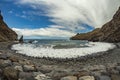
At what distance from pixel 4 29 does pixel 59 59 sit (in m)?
80.7

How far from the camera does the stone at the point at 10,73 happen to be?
12.9 metres

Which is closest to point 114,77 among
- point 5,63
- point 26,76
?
point 26,76

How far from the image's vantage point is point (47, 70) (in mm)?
14305

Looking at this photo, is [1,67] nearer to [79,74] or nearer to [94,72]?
[79,74]

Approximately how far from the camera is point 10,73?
13031 millimetres

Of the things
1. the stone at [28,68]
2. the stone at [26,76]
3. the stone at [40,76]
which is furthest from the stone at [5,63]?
the stone at [40,76]

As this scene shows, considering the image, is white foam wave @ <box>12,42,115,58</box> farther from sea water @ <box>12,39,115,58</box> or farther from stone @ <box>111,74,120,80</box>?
stone @ <box>111,74,120,80</box>

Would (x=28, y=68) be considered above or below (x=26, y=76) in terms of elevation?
above

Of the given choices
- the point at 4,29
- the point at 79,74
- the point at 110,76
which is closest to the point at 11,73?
the point at 79,74

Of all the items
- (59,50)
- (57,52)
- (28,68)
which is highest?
(59,50)

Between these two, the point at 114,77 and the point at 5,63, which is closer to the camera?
the point at 114,77

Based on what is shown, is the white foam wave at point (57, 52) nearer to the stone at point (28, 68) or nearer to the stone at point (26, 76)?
the stone at point (28, 68)

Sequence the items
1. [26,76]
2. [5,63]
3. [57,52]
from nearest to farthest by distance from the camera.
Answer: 1. [26,76]
2. [5,63]
3. [57,52]

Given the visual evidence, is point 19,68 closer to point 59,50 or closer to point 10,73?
point 10,73
